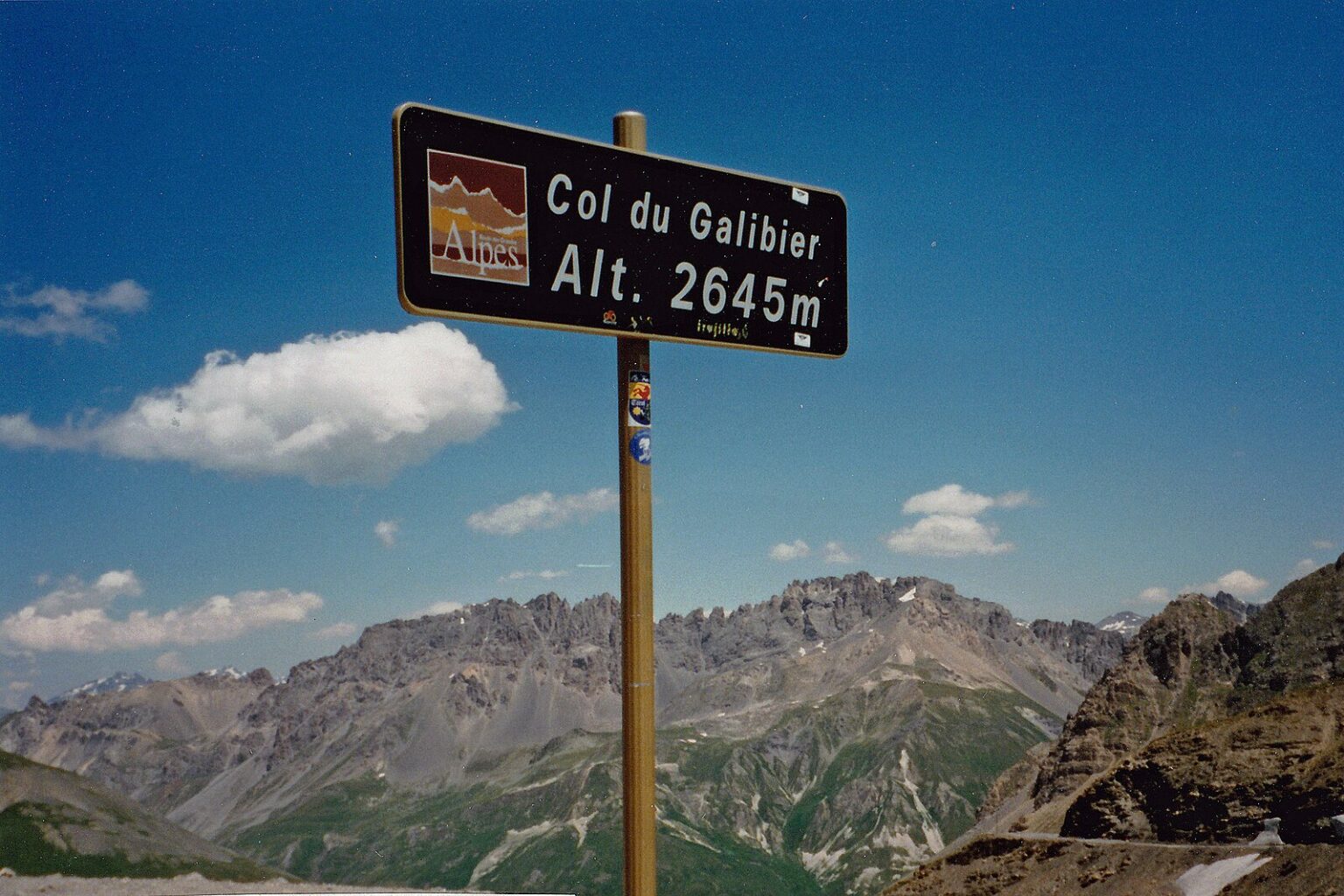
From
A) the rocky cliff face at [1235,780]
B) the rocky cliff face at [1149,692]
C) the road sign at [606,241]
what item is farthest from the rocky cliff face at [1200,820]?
the road sign at [606,241]

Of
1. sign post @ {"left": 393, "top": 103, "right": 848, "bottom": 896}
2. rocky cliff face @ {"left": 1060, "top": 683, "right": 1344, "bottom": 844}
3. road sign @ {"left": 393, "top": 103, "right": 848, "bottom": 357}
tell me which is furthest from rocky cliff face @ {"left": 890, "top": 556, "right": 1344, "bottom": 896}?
road sign @ {"left": 393, "top": 103, "right": 848, "bottom": 357}

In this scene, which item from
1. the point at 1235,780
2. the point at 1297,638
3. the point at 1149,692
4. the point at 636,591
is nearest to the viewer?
the point at 636,591

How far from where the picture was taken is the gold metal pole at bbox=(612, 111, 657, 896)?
805 cm

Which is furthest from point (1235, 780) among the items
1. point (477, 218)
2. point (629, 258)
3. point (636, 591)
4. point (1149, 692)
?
point (477, 218)

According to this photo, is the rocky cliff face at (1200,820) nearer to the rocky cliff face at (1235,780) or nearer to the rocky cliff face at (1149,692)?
the rocky cliff face at (1235,780)

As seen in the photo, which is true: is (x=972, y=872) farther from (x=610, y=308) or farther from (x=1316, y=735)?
(x=610, y=308)

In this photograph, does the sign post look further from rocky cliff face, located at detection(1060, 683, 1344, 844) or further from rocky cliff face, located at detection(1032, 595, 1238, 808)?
rocky cliff face, located at detection(1032, 595, 1238, 808)

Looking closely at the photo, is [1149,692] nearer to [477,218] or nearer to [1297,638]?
[1297,638]

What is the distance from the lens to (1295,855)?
6397 centimetres

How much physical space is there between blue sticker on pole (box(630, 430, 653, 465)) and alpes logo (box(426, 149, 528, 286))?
147 cm

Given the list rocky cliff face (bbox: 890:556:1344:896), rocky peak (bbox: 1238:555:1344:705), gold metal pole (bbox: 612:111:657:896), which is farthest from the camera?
rocky peak (bbox: 1238:555:1344:705)

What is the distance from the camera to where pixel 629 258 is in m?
7.91

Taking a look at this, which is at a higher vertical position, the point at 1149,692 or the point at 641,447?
the point at 641,447

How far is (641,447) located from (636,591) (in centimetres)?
101
